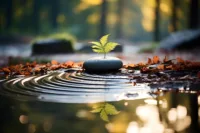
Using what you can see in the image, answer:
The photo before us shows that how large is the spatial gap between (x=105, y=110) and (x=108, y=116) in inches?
12.4

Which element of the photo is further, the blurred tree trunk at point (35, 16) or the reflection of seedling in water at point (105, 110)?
the blurred tree trunk at point (35, 16)

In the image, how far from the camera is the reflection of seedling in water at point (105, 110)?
4.76 metres

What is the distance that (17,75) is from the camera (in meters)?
9.07

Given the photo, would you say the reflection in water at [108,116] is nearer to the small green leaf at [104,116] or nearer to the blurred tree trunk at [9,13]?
the small green leaf at [104,116]

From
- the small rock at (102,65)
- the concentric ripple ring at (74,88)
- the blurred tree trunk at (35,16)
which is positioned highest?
the blurred tree trunk at (35,16)

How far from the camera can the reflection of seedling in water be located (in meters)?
4.76

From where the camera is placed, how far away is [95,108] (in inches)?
204

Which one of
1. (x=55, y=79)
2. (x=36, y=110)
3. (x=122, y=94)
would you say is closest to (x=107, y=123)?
(x=36, y=110)

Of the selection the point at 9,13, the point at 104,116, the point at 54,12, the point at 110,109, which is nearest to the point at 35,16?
the point at 54,12

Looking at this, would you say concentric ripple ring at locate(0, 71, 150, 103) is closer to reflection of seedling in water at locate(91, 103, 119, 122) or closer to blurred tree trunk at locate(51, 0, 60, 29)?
reflection of seedling in water at locate(91, 103, 119, 122)

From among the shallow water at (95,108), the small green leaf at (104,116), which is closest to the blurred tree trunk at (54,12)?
the shallow water at (95,108)

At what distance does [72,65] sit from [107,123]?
19.4ft

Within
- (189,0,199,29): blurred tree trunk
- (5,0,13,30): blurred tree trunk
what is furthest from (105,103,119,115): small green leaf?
(5,0,13,30): blurred tree trunk

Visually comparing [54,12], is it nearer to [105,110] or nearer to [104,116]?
[105,110]
